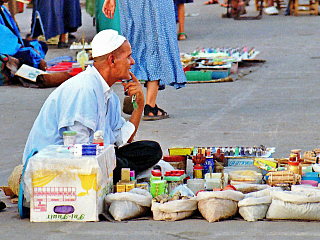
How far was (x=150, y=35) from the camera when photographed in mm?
6219

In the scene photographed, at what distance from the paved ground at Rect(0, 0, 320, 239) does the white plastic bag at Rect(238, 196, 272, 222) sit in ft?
0.18

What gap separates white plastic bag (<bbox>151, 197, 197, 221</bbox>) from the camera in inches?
137

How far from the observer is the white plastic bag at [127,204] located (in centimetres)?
352

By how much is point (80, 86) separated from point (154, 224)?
94cm

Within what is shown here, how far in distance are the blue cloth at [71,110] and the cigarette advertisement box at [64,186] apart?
304mm

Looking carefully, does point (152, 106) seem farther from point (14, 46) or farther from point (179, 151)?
point (14, 46)

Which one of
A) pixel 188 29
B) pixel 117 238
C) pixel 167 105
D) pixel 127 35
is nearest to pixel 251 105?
pixel 167 105

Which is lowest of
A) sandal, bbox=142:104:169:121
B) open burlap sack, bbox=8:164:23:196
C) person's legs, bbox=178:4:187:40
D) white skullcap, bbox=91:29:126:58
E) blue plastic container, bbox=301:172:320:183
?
person's legs, bbox=178:4:187:40

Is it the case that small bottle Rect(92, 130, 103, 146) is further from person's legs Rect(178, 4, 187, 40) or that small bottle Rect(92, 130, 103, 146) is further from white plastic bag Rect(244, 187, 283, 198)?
person's legs Rect(178, 4, 187, 40)

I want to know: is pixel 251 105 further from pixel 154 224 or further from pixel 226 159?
pixel 154 224

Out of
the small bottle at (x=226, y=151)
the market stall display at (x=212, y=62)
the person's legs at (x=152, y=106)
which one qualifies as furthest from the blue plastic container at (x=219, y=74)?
the small bottle at (x=226, y=151)

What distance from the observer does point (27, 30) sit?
46.3 ft

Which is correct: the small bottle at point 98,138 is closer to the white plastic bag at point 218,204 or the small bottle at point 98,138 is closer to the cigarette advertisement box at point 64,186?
the cigarette advertisement box at point 64,186

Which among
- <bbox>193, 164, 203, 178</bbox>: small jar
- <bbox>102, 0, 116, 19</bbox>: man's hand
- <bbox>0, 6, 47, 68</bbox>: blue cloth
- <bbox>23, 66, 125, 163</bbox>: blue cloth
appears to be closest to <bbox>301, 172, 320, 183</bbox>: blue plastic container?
<bbox>193, 164, 203, 178</bbox>: small jar
